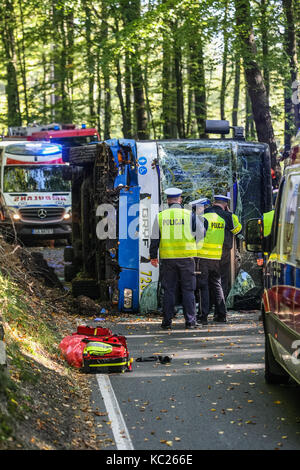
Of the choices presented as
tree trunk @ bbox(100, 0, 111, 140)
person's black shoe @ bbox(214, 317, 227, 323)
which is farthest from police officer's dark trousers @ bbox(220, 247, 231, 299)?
tree trunk @ bbox(100, 0, 111, 140)

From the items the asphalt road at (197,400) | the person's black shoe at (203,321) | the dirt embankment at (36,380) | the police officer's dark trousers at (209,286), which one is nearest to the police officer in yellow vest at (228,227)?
Answer: the police officer's dark trousers at (209,286)

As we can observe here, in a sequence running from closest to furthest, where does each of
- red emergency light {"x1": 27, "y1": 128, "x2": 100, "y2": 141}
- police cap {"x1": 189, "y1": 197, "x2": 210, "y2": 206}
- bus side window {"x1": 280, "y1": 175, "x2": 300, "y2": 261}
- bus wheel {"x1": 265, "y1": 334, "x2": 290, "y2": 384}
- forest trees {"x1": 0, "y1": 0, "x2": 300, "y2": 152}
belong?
bus side window {"x1": 280, "y1": 175, "x2": 300, "y2": 261}, bus wheel {"x1": 265, "y1": 334, "x2": 290, "y2": 384}, police cap {"x1": 189, "y1": 197, "x2": 210, "y2": 206}, forest trees {"x1": 0, "y1": 0, "x2": 300, "y2": 152}, red emergency light {"x1": 27, "y1": 128, "x2": 100, "y2": 141}

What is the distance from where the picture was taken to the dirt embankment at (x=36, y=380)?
5949 millimetres

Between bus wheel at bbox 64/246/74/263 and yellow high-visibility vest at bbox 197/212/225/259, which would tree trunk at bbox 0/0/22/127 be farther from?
yellow high-visibility vest at bbox 197/212/225/259

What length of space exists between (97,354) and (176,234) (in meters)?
3.77

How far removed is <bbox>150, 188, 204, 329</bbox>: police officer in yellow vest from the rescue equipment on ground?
3133 millimetres

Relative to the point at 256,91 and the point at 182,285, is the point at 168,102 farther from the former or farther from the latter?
the point at 182,285

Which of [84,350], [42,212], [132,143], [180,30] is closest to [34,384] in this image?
[84,350]

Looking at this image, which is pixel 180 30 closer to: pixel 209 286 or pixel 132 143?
pixel 132 143

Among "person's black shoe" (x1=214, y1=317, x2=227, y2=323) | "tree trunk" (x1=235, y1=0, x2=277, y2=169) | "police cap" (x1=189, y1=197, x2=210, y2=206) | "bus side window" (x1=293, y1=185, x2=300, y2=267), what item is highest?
"tree trunk" (x1=235, y1=0, x2=277, y2=169)

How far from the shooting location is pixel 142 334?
39.7 feet

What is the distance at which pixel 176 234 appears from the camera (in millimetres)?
12492

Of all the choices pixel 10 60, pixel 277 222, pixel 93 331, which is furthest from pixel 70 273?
pixel 10 60

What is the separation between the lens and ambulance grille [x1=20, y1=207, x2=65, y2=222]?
83.8ft
